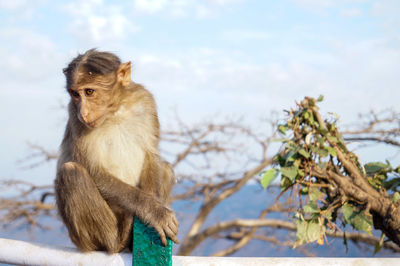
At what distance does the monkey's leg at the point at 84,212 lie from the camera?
258 centimetres

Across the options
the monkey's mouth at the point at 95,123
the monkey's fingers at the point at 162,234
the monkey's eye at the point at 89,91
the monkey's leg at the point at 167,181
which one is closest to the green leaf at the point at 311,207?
the monkey's fingers at the point at 162,234

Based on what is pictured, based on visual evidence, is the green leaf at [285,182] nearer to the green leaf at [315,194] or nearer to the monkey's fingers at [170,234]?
the green leaf at [315,194]

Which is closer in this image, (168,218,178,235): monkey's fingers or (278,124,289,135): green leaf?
(168,218,178,235): monkey's fingers

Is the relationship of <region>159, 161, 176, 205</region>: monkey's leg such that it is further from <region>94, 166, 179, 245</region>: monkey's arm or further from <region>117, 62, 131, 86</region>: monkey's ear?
<region>117, 62, 131, 86</region>: monkey's ear

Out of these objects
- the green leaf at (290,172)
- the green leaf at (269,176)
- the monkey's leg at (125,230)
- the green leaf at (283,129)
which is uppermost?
the green leaf at (283,129)

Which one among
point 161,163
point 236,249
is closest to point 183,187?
point 236,249

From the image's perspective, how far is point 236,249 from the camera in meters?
12.1

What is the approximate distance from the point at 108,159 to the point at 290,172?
1214 mm

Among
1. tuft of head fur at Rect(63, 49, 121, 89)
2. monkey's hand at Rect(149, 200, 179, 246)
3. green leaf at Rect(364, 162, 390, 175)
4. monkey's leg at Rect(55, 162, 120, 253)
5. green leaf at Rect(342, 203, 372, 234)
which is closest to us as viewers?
monkey's hand at Rect(149, 200, 179, 246)

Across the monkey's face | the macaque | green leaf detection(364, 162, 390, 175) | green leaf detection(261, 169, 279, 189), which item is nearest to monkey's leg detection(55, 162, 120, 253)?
the macaque

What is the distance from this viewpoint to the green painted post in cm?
194

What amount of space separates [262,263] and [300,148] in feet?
3.07

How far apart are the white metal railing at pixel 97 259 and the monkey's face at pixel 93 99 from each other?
0.86 metres

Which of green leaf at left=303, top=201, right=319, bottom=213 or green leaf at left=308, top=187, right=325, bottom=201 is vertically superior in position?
green leaf at left=308, top=187, right=325, bottom=201
